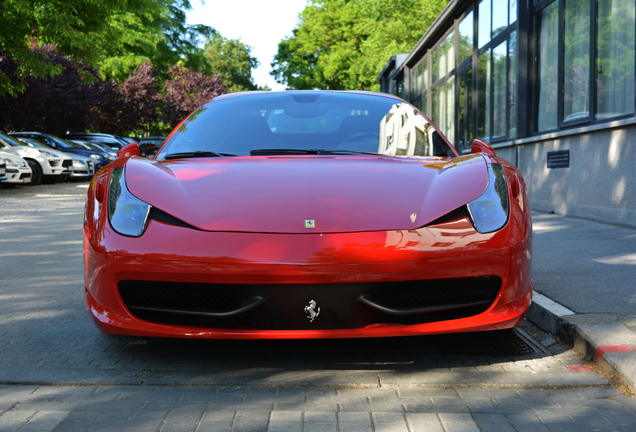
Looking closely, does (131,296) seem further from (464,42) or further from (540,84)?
(464,42)

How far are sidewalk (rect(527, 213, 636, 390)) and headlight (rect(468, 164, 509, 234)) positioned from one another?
79cm

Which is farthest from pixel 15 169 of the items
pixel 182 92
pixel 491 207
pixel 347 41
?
pixel 347 41

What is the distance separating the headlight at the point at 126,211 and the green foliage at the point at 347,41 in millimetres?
29942

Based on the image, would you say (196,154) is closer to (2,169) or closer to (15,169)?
(2,169)

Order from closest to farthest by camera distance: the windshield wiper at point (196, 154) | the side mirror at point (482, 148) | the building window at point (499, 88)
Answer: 1. the windshield wiper at point (196, 154)
2. the side mirror at point (482, 148)
3. the building window at point (499, 88)

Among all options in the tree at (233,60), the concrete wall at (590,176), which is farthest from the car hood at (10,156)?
the tree at (233,60)

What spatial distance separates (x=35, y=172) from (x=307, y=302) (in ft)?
57.8

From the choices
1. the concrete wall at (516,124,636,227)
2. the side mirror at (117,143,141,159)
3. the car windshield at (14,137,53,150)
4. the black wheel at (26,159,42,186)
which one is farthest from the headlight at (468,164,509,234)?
the car windshield at (14,137,53,150)

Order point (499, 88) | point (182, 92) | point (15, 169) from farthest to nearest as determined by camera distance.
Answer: point (182, 92)
point (15, 169)
point (499, 88)

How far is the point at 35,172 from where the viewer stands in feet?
→ 60.6

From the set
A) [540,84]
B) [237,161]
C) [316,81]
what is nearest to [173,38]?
[316,81]

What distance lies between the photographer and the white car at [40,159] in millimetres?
18047

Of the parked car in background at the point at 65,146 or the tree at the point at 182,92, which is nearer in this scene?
the parked car in background at the point at 65,146

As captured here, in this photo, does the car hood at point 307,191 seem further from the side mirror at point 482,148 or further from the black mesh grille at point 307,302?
the side mirror at point 482,148
